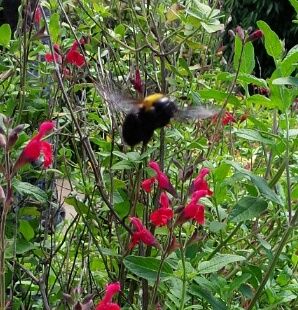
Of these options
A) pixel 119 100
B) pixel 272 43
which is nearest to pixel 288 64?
pixel 272 43

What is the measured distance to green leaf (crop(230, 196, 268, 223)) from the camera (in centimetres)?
181

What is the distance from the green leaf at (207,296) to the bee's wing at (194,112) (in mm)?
431

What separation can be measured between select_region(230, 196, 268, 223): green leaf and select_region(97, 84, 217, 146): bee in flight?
25 centimetres

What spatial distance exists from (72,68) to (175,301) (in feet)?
3.94

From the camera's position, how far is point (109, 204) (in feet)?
6.32

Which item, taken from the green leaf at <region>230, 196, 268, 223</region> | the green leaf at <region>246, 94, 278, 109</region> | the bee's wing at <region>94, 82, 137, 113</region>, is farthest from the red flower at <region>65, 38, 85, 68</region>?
the green leaf at <region>230, 196, 268, 223</region>

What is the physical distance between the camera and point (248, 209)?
1.83 metres

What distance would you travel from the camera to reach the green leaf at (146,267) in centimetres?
169

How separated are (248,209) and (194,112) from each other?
286mm

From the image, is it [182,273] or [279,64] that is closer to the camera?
[182,273]

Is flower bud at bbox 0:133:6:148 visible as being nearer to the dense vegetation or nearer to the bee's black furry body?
the dense vegetation

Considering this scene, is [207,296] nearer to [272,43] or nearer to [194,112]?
[194,112]

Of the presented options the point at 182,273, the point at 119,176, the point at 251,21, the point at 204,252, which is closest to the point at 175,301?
the point at 182,273

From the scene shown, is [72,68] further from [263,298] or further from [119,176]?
[263,298]
